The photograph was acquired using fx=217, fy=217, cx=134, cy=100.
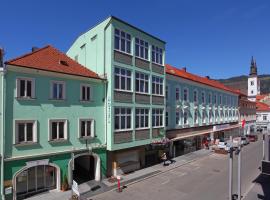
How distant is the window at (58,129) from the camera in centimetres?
1600

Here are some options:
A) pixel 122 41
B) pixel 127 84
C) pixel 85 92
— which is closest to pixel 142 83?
pixel 127 84

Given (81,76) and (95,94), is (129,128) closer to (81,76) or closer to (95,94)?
(95,94)

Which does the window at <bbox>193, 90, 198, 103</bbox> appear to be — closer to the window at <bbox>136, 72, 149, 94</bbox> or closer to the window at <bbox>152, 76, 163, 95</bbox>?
the window at <bbox>152, 76, 163, 95</bbox>

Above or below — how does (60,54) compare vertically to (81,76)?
above

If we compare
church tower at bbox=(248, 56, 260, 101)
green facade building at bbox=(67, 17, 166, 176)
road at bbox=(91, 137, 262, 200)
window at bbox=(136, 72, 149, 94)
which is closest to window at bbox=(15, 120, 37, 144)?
green facade building at bbox=(67, 17, 166, 176)

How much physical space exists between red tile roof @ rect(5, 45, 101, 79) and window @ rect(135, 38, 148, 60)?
4892 millimetres

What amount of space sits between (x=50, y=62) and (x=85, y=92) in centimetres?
359

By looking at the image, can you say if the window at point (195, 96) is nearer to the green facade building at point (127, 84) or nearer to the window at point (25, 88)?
the green facade building at point (127, 84)

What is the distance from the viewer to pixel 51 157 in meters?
15.7

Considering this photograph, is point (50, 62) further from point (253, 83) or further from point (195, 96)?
point (253, 83)

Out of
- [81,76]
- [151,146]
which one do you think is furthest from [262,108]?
[81,76]

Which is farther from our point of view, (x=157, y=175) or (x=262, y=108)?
(x=262, y=108)

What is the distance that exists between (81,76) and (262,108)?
222 feet

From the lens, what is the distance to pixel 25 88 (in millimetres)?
14719
